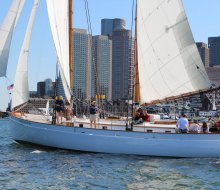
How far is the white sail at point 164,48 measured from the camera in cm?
2794

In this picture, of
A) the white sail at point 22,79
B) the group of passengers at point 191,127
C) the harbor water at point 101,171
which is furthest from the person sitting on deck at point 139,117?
the white sail at point 22,79

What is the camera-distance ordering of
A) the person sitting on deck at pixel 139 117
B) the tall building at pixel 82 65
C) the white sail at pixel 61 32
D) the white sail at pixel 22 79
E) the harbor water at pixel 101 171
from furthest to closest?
1. the tall building at pixel 82 65
2. the white sail at pixel 22 79
3. the white sail at pixel 61 32
4. the person sitting on deck at pixel 139 117
5. the harbor water at pixel 101 171

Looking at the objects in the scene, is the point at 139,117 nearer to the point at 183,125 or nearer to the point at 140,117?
the point at 140,117

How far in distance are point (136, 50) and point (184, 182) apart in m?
11.7

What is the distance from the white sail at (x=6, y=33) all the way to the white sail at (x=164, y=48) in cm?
813

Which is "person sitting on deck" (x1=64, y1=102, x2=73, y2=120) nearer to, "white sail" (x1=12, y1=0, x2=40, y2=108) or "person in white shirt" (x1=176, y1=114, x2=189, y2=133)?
"white sail" (x1=12, y1=0, x2=40, y2=108)

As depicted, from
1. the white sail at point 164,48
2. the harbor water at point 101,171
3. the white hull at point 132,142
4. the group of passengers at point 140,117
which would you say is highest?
the white sail at point 164,48

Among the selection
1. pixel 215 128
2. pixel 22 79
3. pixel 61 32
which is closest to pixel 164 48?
pixel 215 128

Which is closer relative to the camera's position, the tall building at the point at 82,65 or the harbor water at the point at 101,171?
the harbor water at the point at 101,171

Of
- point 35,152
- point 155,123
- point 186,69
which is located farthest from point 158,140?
point 35,152

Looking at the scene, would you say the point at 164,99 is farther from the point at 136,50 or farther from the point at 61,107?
the point at 61,107

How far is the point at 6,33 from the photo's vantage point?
29.7m

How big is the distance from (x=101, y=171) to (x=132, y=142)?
5147 millimetres

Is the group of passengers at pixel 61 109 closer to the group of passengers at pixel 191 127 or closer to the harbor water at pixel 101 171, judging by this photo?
the harbor water at pixel 101 171
